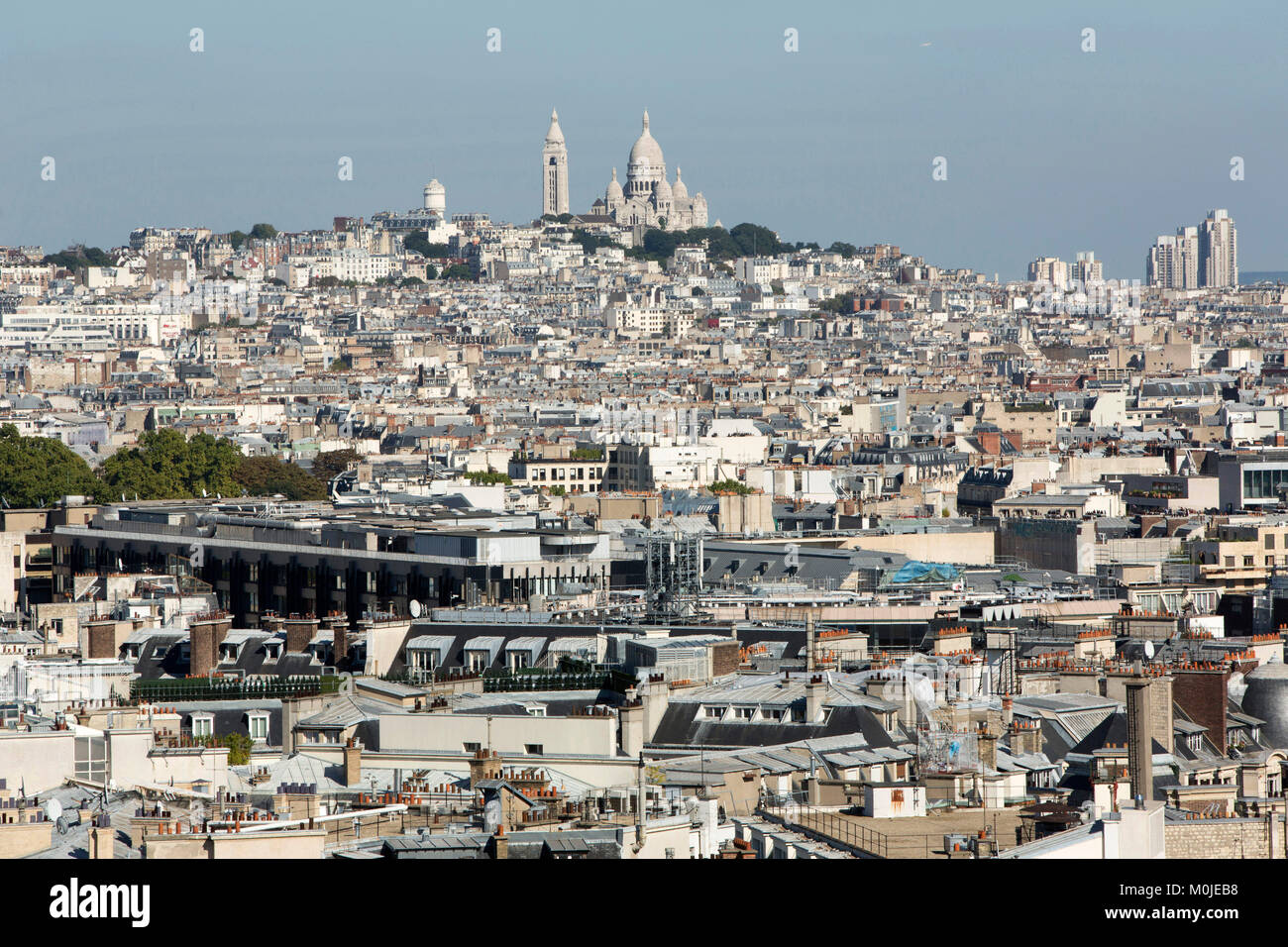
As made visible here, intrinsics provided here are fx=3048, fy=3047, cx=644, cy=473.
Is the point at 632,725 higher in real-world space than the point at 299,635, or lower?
lower

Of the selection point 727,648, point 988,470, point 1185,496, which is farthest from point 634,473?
point 727,648

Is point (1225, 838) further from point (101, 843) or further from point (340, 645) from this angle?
point (340, 645)

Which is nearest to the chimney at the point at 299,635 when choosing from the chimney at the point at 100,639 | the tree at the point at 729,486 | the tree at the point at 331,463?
the chimney at the point at 100,639

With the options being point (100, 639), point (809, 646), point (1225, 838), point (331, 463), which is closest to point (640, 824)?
point (1225, 838)

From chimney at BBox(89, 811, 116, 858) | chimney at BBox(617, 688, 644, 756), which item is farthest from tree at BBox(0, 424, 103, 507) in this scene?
chimney at BBox(89, 811, 116, 858)

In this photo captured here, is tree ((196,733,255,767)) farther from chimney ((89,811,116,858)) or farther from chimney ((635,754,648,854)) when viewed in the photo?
chimney ((89,811,116,858))

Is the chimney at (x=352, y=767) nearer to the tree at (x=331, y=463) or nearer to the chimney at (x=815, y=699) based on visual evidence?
the chimney at (x=815, y=699)
